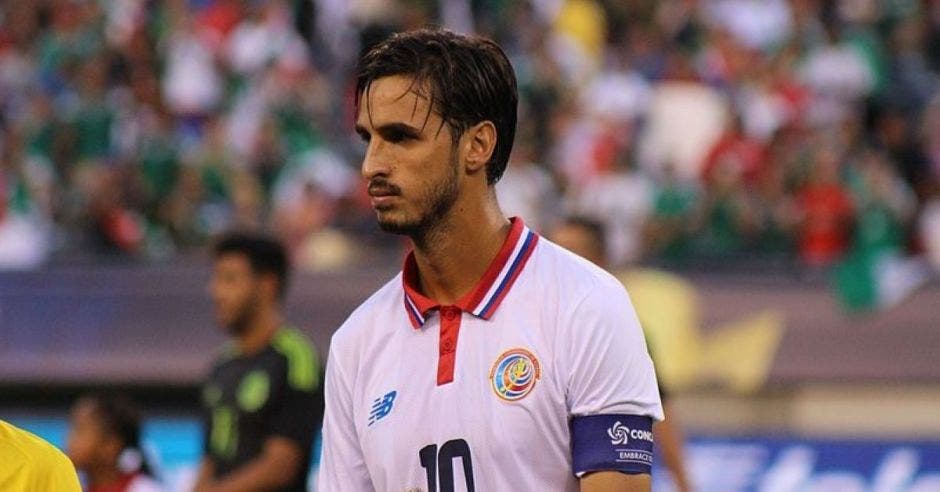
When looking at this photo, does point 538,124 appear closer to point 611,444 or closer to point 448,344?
point 448,344

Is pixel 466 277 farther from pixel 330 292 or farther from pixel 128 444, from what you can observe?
pixel 330 292

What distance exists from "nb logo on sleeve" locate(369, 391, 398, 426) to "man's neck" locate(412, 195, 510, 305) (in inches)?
8.6

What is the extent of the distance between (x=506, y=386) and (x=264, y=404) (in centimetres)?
384

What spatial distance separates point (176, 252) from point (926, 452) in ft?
16.5

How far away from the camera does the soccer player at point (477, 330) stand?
3.89 metres

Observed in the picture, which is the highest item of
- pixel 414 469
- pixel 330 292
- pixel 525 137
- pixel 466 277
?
pixel 525 137

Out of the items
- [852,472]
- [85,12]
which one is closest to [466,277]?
[852,472]

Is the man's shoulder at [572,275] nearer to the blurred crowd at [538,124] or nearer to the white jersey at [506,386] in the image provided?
the white jersey at [506,386]

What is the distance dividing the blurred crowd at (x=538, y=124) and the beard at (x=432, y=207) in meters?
8.77

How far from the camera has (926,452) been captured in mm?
11883

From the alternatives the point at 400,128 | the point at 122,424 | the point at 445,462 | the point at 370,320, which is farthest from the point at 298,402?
the point at 400,128

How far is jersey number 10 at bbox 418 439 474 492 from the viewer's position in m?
3.94

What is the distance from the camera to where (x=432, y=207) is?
3.97 m

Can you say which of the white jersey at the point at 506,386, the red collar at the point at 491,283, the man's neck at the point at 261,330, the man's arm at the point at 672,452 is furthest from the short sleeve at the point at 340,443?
the man's neck at the point at 261,330
